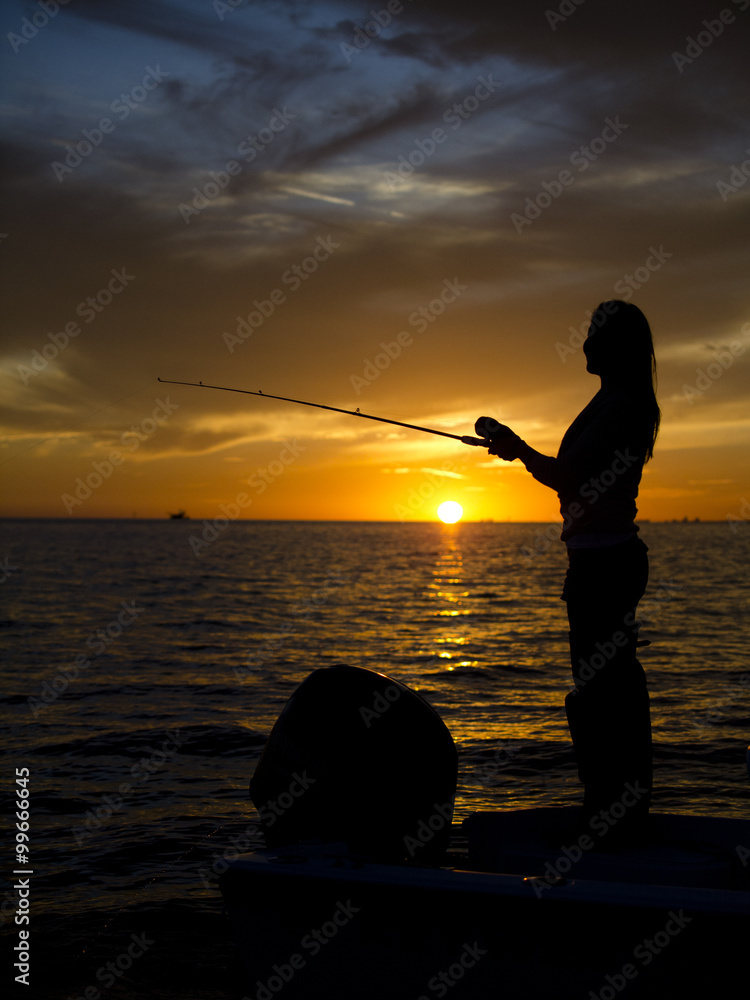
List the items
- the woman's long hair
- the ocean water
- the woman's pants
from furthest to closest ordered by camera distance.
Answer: the ocean water, the woman's long hair, the woman's pants

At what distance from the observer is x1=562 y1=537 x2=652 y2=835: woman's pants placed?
3664 mm

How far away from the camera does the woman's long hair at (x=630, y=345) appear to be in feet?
12.4

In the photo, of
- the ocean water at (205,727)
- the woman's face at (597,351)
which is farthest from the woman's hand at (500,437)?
the ocean water at (205,727)

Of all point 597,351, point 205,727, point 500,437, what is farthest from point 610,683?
point 205,727

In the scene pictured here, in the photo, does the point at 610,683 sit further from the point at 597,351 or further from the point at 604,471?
the point at 597,351

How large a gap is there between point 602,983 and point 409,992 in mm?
735

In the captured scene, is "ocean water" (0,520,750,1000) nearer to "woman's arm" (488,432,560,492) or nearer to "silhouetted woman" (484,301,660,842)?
"silhouetted woman" (484,301,660,842)

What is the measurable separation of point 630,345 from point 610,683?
1.49m

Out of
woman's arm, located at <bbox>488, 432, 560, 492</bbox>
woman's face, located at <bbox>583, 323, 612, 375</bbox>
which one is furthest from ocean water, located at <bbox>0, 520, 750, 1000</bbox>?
woman's face, located at <bbox>583, 323, 612, 375</bbox>

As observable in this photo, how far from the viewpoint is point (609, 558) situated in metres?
3.67

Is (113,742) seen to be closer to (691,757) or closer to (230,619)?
(691,757)

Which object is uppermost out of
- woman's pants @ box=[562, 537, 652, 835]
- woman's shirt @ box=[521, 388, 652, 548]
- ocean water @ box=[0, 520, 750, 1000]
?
woman's shirt @ box=[521, 388, 652, 548]

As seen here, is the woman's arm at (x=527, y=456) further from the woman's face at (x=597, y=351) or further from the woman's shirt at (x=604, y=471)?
the woman's face at (x=597, y=351)

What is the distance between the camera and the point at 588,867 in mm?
3754
